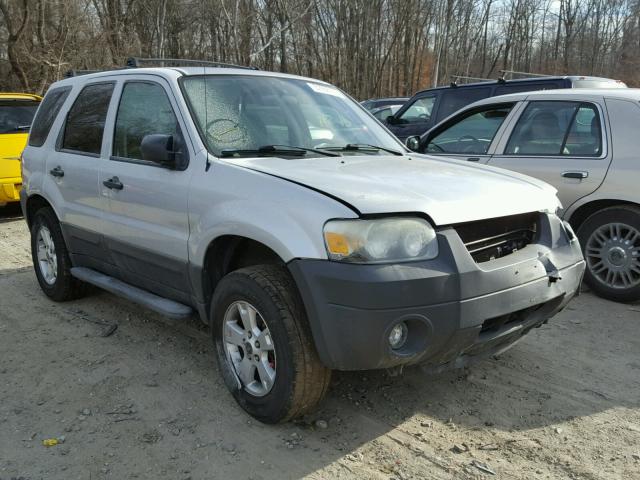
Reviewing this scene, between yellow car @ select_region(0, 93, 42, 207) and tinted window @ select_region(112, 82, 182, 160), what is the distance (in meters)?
5.18

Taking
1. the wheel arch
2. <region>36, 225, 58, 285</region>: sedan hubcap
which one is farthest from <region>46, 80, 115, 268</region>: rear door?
the wheel arch

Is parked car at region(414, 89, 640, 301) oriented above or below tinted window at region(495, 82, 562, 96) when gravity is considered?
A: below

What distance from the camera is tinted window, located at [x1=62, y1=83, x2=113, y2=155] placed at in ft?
14.2

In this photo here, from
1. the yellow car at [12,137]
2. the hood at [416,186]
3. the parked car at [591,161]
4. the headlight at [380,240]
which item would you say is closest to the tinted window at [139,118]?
the hood at [416,186]

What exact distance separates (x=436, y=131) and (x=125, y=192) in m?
3.85

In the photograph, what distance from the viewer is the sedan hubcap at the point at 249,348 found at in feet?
10.0

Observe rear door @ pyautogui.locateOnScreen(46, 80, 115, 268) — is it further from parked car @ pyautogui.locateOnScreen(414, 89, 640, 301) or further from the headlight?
parked car @ pyautogui.locateOnScreen(414, 89, 640, 301)

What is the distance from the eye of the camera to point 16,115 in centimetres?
932

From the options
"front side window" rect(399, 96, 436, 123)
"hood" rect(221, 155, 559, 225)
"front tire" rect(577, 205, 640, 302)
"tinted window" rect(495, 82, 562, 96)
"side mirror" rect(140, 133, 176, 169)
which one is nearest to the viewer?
"hood" rect(221, 155, 559, 225)

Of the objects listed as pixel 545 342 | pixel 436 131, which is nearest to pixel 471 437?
pixel 545 342

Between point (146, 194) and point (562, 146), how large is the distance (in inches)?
150

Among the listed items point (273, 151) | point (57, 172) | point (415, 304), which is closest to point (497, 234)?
point (415, 304)

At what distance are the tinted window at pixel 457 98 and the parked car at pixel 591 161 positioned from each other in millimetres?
3186

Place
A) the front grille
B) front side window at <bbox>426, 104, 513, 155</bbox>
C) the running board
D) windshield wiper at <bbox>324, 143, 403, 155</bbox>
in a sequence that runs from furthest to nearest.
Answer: front side window at <bbox>426, 104, 513, 155</bbox>
windshield wiper at <bbox>324, 143, 403, 155</bbox>
the running board
the front grille
